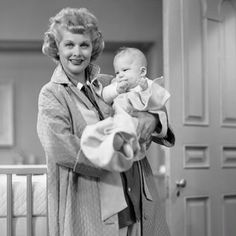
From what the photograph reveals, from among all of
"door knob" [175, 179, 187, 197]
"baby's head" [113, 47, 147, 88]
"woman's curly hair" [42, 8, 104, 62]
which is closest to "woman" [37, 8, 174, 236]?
"woman's curly hair" [42, 8, 104, 62]

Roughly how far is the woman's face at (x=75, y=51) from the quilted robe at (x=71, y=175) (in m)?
0.06

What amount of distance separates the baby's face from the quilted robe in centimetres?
13

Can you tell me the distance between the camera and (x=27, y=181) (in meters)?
2.39

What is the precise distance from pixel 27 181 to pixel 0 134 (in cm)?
314

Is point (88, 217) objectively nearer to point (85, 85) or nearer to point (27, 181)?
point (85, 85)

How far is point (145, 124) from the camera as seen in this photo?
1.68m

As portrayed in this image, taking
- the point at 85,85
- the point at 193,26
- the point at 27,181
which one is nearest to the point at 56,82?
the point at 85,85

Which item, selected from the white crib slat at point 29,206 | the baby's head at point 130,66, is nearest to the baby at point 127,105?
the baby's head at point 130,66

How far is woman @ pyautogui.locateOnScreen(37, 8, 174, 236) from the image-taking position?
63.4 inches

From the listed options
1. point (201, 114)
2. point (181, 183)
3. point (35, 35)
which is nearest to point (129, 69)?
point (181, 183)

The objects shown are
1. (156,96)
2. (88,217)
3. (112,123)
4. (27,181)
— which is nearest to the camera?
(112,123)

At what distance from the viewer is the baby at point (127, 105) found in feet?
4.77

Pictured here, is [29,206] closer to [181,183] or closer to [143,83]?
[181,183]

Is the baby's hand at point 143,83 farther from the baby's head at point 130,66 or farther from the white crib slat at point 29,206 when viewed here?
the white crib slat at point 29,206
